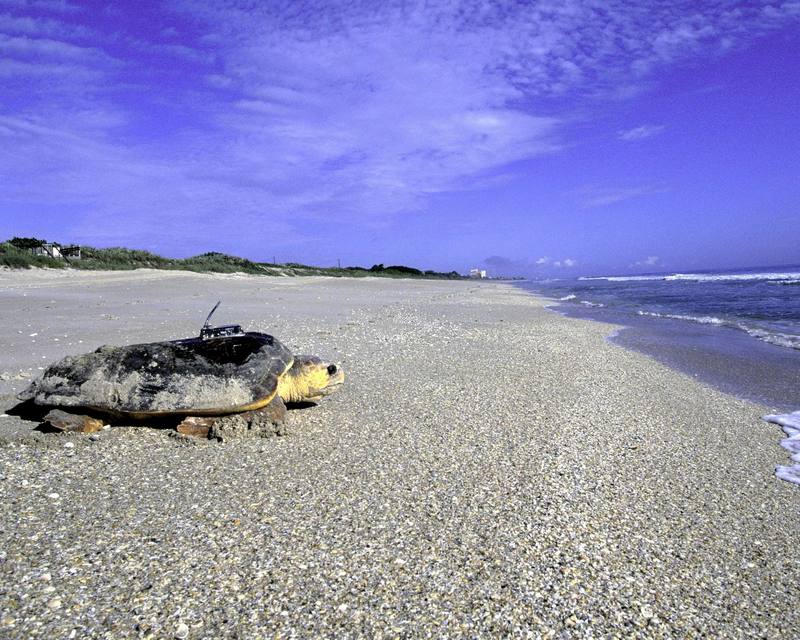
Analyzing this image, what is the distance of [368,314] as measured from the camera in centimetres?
1430

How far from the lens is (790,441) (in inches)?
182

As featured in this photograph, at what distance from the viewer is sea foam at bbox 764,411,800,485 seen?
12.6 ft

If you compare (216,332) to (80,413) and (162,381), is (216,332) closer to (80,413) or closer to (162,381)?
(162,381)

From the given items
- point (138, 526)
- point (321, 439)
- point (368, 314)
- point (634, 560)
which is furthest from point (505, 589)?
point (368, 314)

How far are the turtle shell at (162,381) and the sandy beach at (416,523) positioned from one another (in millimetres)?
286

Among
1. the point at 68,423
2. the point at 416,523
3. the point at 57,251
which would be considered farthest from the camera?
→ the point at 57,251

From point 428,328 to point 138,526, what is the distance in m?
8.97

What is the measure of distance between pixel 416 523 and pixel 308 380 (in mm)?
2317

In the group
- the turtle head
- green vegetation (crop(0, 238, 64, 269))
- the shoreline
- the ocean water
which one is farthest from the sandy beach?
green vegetation (crop(0, 238, 64, 269))

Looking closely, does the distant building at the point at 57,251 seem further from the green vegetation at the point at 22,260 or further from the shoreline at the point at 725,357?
the shoreline at the point at 725,357

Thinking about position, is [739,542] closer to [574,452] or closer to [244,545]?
[574,452]

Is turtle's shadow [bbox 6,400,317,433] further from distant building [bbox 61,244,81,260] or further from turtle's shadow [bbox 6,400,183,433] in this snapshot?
distant building [bbox 61,244,81,260]

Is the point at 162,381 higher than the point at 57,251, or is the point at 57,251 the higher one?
the point at 57,251

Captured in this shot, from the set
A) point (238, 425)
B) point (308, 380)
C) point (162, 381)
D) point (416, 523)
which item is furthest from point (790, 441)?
point (162, 381)
